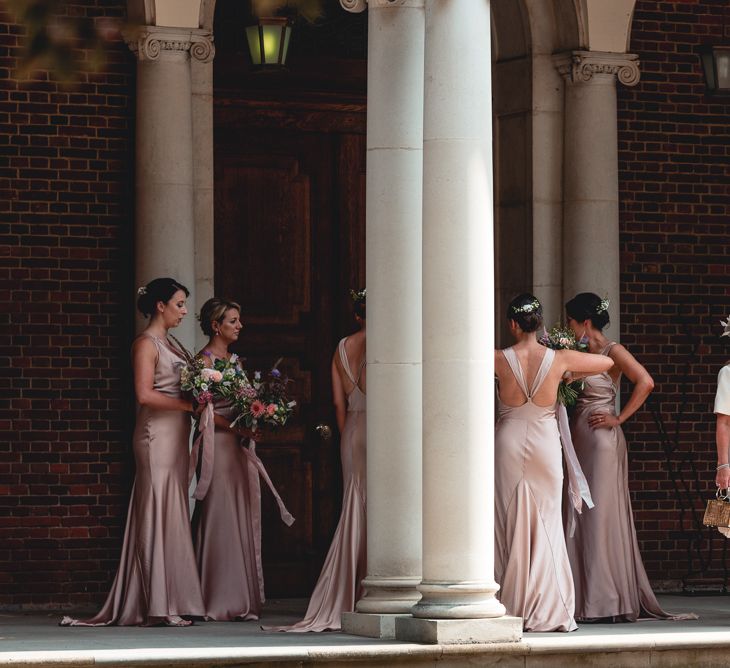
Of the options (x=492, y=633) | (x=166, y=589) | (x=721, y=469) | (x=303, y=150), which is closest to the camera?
(x=492, y=633)

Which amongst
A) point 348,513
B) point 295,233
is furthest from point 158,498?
point 295,233

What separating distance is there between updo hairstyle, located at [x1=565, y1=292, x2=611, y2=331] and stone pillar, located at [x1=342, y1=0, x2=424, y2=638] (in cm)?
178

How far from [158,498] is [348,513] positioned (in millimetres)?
1143

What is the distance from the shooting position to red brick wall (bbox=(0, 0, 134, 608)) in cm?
1075

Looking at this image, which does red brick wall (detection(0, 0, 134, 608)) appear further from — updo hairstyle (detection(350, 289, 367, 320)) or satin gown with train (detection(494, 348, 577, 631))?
satin gown with train (detection(494, 348, 577, 631))

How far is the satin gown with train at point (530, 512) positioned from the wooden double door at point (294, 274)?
2.66 metres

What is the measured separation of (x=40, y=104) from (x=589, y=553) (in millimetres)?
4705

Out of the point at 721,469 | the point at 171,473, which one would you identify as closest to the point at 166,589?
the point at 171,473

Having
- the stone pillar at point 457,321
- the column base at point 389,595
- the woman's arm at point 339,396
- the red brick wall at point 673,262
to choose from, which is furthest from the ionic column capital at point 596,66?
the column base at point 389,595

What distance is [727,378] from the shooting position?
861 centimetres

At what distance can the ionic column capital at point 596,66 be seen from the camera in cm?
1133

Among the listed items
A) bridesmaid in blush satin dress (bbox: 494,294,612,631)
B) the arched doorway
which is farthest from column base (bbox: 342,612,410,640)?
the arched doorway

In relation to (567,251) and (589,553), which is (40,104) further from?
(589,553)

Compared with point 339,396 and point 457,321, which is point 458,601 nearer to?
point 457,321
